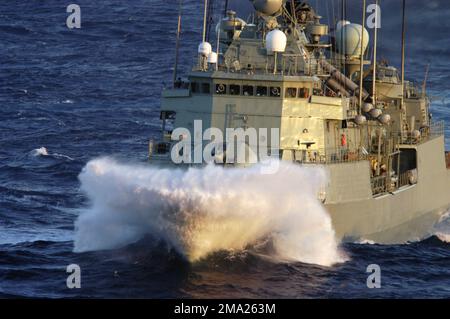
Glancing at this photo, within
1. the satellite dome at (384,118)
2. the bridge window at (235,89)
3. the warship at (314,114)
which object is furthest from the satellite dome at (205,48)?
the satellite dome at (384,118)

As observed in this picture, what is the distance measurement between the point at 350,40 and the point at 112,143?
617 inches

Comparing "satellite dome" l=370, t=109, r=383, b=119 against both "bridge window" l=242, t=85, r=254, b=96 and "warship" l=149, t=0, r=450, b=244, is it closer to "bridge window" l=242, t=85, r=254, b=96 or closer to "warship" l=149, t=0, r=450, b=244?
"warship" l=149, t=0, r=450, b=244

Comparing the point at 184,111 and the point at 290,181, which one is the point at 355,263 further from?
the point at 184,111

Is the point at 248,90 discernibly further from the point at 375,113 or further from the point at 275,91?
the point at 375,113

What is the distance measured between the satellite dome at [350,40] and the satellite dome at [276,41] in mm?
10396

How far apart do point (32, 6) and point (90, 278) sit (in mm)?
66357

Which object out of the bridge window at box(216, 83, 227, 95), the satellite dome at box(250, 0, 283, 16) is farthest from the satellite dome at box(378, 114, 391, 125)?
the bridge window at box(216, 83, 227, 95)

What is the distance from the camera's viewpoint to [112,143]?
63.6 meters

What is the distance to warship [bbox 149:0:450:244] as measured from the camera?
4412 cm

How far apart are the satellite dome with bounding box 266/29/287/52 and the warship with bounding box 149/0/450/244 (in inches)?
1.5

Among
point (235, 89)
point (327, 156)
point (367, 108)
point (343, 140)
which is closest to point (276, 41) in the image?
point (235, 89)

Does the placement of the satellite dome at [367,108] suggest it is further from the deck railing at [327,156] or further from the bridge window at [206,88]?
the bridge window at [206,88]

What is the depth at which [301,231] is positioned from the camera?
138ft

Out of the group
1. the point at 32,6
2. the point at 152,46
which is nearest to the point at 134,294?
the point at 152,46
